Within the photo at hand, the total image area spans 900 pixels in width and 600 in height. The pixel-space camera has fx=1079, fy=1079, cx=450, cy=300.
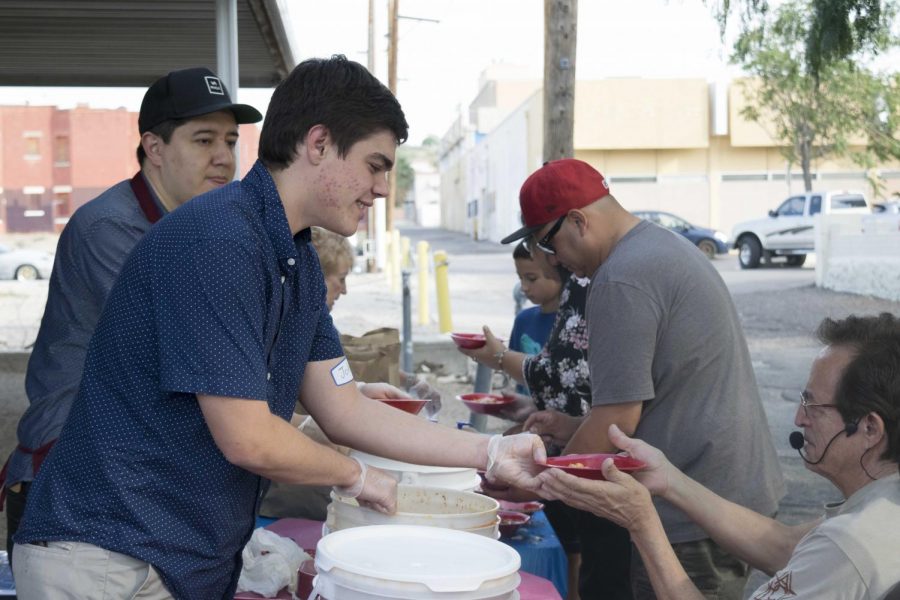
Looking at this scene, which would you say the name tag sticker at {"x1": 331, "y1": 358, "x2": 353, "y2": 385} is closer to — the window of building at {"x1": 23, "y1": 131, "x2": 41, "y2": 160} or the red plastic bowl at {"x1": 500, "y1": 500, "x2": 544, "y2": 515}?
the red plastic bowl at {"x1": 500, "y1": 500, "x2": 544, "y2": 515}

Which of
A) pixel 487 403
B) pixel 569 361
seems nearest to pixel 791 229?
pixel 487 403

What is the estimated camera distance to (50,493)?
7.06 feet

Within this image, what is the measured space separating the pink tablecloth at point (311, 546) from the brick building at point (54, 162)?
7640 millimetres

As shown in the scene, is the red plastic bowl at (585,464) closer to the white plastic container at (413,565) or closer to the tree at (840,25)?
the white plastic container at (413,565)

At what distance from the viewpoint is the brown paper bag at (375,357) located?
4918 mm

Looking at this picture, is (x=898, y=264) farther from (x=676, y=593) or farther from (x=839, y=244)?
(x=676, y=593)

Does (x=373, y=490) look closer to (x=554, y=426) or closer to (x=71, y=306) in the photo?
(x=71, y=306)

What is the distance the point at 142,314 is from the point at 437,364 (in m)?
9.96

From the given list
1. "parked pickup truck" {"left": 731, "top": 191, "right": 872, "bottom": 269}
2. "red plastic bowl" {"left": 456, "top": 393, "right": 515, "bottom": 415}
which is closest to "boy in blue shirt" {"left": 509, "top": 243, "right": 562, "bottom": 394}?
"red plastic bowl" {"left": 456, "top": 393, "right": 515, "bottom": 415}

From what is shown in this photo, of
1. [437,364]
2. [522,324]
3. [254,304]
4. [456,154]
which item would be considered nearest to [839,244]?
[437,364]

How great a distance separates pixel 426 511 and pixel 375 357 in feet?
7.30

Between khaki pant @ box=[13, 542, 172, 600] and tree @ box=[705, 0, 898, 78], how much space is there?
4.91 meters

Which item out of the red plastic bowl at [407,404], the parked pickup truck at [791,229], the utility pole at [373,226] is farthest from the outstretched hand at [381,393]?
the parked pickup truck at [791,229]

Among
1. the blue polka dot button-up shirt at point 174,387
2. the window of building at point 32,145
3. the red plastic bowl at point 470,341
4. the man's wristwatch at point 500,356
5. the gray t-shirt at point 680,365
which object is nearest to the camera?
the blue polka dot button-up shirt at point 174,387
